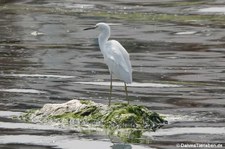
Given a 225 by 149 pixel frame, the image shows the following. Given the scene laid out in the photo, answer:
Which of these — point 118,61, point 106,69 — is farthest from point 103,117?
point 106,69

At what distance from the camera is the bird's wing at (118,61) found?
16859mm

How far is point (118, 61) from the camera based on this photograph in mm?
17125

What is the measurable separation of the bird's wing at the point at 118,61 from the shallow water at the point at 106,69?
44.3 inches

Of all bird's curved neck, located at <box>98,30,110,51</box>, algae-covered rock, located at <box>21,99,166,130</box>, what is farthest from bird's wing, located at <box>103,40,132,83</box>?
algae-covered rock, located at <box>21,99,166,130</box>

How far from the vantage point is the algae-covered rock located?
52.2ft

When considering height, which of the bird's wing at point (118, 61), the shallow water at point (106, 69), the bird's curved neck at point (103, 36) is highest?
the bird's curved neck at point (103, 36)

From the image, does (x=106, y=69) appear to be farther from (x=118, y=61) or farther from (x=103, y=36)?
(x=118, y=61)

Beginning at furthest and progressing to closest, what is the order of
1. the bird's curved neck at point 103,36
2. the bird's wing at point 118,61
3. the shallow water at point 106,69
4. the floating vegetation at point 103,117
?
the bird's curved neck at point 103,36
the bird's wing at point 118,61
the floating vegetation at point 103,117
the shallow water at point 106,69

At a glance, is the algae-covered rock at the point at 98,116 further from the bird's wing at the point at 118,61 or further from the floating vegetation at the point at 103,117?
the bird's wing at the point at 118,61

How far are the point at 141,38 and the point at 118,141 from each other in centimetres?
1581

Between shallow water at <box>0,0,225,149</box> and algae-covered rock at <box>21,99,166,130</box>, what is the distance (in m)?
0.36

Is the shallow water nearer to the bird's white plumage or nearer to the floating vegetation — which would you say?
the floating vegetation

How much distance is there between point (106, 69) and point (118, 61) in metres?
6.82

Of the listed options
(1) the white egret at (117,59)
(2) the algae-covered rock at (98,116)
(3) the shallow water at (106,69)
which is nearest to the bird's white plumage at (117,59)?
(1) the white egret at (117,59)
